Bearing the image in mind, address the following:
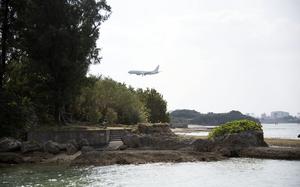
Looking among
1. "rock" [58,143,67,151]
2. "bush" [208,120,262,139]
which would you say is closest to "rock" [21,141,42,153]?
"rock" [58,143,67,151]

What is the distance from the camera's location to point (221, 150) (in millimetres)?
42406

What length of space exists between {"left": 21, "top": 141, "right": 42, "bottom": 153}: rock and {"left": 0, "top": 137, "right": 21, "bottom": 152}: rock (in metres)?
0.60

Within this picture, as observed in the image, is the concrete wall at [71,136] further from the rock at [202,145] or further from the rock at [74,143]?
the rock at [202,145]

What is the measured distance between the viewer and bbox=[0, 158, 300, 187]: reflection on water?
2678 cm

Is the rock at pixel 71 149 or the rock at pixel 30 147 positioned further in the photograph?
the rock at pixel 71 149

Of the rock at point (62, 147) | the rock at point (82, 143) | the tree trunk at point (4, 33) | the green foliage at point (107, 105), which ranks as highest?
the tree trunk at point (4, 33)

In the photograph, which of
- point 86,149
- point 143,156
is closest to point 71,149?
point 86,149

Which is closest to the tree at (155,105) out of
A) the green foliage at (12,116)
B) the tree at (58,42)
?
the tree at (58,42)

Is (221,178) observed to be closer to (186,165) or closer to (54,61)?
(186,165)

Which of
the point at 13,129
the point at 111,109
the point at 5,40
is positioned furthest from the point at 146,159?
the point at 111,109

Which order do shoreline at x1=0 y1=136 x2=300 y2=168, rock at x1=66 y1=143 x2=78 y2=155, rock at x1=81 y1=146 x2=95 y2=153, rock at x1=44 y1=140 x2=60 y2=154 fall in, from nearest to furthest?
shoreline at x1=0 y1=136 x2=300 y2=168 → rock at x1=44 y1=140 x2=60 y2=154 → rock at x1=66 y1=143 x2=78 y2=155 → rock at x1=81 y1=146 x2=95 y2=153

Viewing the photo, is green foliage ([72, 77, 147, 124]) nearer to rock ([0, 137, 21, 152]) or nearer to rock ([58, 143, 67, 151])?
rock ([58, 143, 67, 151])

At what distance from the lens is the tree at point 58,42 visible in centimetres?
4622

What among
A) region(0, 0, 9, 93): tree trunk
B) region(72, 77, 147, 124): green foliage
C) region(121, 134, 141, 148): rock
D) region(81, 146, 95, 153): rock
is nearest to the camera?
region(81, 146, 95, 153): rock
